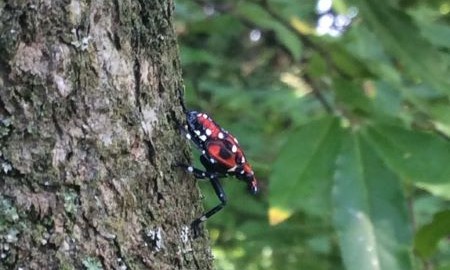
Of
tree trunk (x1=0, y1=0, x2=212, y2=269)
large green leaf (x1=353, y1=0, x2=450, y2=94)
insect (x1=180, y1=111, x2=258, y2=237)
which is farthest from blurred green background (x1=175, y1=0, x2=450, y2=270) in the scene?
tree trunk (x1=0, y1=0, x2=212, y2=269)

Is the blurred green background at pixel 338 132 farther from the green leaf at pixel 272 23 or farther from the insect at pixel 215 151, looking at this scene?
the insect at pixel 215 151

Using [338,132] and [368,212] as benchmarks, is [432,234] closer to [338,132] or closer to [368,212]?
[368,212]

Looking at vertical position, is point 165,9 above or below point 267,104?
above

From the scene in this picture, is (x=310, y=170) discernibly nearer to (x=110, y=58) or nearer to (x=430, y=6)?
(x=430, y=6)

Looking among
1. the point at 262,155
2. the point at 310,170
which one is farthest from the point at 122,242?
the point at 262,155

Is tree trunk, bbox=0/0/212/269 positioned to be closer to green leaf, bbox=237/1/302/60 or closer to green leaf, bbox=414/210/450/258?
green leaf, bbox=414/210/450/258

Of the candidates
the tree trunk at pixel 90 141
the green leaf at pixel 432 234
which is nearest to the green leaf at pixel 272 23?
the green leaf at pixel 432 234
